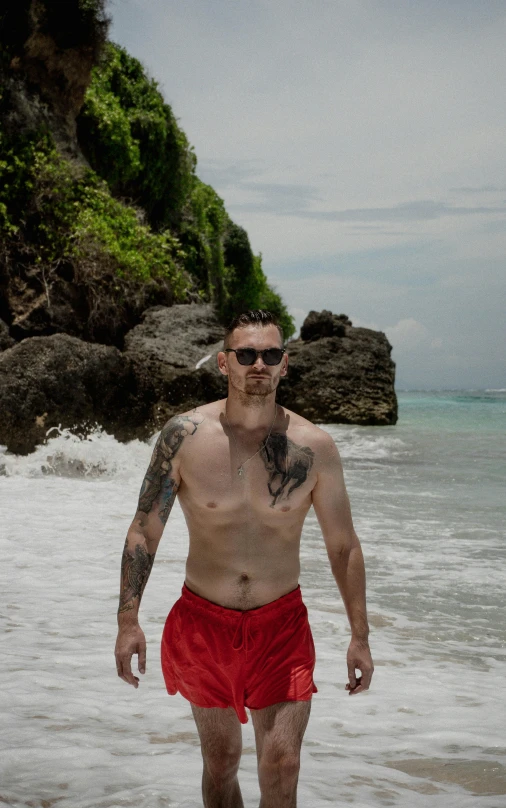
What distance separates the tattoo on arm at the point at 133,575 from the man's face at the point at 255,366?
633 mm

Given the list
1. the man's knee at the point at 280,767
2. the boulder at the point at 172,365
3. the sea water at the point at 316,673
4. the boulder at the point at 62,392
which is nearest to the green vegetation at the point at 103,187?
the boulder at the point at 172,365

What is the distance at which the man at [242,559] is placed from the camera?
2703mm

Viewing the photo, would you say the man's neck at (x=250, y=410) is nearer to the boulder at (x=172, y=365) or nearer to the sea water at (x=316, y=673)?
the sea water at (x=316, y=673)

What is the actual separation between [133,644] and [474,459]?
14.1 meters

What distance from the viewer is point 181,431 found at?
291 centimetres

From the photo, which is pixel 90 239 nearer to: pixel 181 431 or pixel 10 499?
pixel 10 499

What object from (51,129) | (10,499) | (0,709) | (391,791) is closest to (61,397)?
(10,499)

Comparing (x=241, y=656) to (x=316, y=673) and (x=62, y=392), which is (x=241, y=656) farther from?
(x=62, y=392)

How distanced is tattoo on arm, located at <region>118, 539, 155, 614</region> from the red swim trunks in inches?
7.4

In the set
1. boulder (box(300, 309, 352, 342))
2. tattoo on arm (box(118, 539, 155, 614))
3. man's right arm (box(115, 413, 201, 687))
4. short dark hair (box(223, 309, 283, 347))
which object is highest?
boulder (box(300, 309, 352, 342))

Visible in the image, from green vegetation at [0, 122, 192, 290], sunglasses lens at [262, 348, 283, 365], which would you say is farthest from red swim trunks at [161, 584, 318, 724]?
green vegetation at [0, 122, 192, 290]

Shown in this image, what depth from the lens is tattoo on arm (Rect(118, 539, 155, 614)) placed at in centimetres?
276

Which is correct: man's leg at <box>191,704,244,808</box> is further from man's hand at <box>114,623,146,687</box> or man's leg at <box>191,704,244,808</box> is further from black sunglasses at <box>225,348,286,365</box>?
black sunglasses at <box>225,348,286,365</box>

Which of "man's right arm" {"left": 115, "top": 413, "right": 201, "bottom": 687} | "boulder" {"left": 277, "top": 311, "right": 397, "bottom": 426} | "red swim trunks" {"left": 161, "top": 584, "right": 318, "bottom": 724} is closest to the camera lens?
"red swim trunks" {"left": 161, "top": 584, "right": 318, "bottom": 724}
